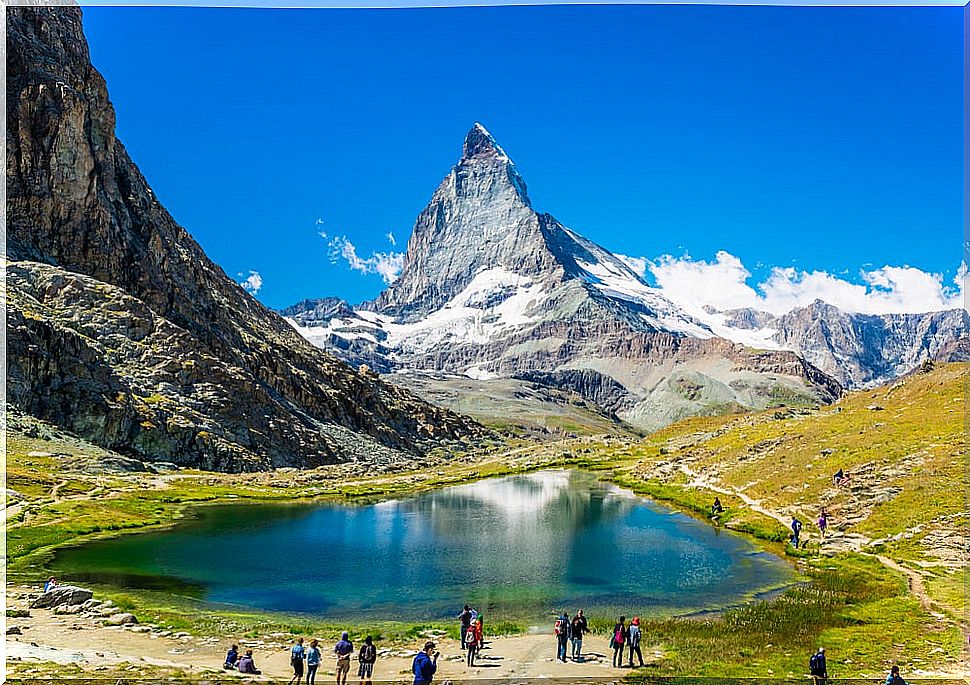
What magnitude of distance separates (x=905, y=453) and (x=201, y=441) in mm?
56919

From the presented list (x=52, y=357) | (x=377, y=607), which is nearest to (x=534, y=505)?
(x=377, y=607)

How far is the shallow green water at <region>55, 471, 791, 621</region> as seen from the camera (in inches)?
969

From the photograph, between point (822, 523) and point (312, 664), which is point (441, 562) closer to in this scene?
point (822, 523)

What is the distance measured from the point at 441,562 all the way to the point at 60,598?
1450 centimetres

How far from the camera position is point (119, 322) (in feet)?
252

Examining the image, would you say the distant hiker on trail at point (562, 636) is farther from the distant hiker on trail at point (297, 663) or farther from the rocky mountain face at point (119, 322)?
the rocky mountain face at point (119, 322)

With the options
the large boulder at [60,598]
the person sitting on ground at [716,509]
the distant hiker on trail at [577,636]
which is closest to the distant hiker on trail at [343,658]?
the distant hiker on trail at [577,636]

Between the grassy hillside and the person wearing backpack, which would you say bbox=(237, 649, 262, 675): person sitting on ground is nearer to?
the person wearing backpack

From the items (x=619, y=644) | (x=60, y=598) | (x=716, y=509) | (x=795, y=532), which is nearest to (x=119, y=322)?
(x=716, y=509)

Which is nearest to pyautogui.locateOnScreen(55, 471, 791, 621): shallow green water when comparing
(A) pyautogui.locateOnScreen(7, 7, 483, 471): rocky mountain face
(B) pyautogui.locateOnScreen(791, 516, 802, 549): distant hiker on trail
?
(B) pyautogui.locateOnScreen(791, 516, 802, 549): distant hiker on trail

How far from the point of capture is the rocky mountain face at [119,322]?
66.8 m

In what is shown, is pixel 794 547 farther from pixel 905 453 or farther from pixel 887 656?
pixel 887 656

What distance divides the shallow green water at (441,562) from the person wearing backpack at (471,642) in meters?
5.93

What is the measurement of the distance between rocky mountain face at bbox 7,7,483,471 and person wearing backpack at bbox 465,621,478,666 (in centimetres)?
5720
